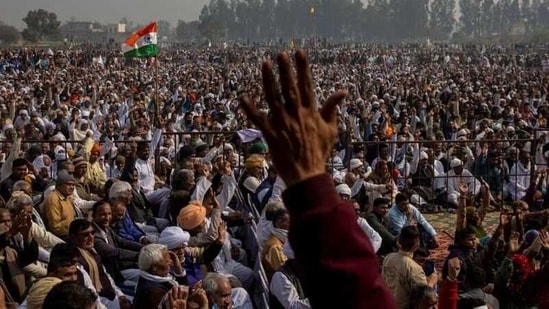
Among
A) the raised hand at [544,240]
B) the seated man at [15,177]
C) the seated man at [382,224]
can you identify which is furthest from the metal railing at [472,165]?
the raised hand at [544,240]

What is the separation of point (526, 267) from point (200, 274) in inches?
75.7

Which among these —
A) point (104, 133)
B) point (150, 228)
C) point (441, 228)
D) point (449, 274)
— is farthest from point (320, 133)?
point (104, 133)

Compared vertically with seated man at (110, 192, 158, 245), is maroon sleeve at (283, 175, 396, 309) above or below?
above

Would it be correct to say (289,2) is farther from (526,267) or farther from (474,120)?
(526,267)

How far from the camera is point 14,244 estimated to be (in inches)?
164

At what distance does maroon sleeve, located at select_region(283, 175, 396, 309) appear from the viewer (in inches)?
42.2

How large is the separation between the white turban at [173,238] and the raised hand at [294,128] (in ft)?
10.9

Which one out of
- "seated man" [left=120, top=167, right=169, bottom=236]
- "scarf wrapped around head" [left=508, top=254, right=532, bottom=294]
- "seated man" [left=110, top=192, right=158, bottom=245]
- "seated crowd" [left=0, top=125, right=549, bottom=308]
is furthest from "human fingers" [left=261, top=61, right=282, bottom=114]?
"seated man" [left=120, top=167, right=169, bottom=236]

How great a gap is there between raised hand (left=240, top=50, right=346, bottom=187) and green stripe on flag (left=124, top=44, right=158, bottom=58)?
1059 centimetres

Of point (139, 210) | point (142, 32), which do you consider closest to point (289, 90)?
point (139, 210)

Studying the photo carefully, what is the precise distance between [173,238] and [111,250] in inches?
17.4

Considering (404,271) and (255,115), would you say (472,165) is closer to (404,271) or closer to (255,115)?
(404,271)

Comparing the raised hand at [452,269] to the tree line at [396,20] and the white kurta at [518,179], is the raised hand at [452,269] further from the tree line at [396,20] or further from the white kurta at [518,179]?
the tree line at [396,20]

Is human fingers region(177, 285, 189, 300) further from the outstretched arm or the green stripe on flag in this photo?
the green stripe on flag
